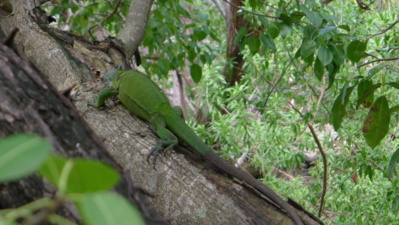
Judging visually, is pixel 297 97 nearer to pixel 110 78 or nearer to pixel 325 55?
pixel 325 55

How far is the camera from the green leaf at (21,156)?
33 centimetres

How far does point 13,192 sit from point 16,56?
28 cm

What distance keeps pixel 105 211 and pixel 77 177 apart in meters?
0.04

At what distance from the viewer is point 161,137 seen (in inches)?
86.5

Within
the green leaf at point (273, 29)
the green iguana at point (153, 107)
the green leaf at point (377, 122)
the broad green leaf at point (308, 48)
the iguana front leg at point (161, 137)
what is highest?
the green leaf at point (273, 29)

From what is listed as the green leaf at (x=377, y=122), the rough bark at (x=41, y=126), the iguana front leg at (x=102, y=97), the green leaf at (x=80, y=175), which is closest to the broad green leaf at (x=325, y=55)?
the green leaf at (x=377, y=122)

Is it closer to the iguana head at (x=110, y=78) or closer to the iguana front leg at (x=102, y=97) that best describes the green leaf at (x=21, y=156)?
the iguana front leg at (x=102, y=97)

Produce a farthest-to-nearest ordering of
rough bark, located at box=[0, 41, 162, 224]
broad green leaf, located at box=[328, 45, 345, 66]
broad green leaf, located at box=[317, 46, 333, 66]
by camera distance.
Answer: broad green leaf, located at box=[328, 45, 345, 66], broad green leaf, located at box=[317, 46, 333, 66], rough bark, located at box=[0, 41, 162, 224]

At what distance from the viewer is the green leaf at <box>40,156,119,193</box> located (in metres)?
0.34

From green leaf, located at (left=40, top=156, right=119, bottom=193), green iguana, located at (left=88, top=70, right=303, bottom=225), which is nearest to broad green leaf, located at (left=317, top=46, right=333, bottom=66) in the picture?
green iguana, located at (left=88, top=70, right=303, bottom=225)

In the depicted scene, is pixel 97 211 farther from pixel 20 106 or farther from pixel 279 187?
pixel 279 187

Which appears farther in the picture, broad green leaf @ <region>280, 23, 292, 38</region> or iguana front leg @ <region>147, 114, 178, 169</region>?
broad green leaf @ <region>280, 23, 292, 38</region>

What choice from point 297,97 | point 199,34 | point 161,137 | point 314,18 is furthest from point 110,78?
point 297,97

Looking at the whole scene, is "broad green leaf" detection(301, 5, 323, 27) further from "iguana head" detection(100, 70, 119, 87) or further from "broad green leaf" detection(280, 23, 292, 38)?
"iguana head" detection(100, 70, 119, 87)
